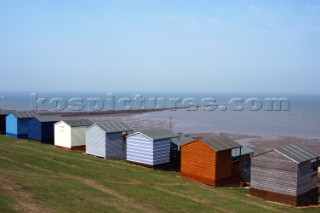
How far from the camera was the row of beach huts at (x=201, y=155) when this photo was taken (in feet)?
82.0

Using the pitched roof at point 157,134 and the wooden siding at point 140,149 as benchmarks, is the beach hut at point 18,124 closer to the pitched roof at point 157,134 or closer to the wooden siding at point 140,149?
the wooden siding at point 140,149

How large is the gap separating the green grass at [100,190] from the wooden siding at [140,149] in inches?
88.3

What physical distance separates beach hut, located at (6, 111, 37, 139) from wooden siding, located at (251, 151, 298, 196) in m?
29.8

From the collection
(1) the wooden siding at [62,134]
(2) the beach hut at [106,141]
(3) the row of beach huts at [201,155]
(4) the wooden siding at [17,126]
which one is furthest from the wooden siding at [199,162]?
(4) the wooden siding at [17,126]

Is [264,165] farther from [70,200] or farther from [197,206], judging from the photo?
[70,200]

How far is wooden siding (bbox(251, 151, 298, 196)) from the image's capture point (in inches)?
963

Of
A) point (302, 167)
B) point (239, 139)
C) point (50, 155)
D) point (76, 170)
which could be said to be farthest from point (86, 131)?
point (239, 139)

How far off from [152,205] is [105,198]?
258 centimetres

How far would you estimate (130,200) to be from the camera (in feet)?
64.7

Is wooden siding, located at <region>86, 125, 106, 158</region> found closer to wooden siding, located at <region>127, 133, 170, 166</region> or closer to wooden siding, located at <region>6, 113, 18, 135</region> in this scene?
wooden siding, located at <region>127, 133, 170, 166</region>

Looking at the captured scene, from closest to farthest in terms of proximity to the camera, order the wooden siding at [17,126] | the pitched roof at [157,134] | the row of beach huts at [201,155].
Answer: the row of beach huts at [201,155] → the pitched roof at [157,134] → the wooden siding at [17,126]

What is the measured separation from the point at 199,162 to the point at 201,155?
2.04 ft

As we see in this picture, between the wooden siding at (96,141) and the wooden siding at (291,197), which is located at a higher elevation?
the wooden siding at (96,141)

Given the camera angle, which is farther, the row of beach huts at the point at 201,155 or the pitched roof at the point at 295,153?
the row of beach huts at the point at 201,155
